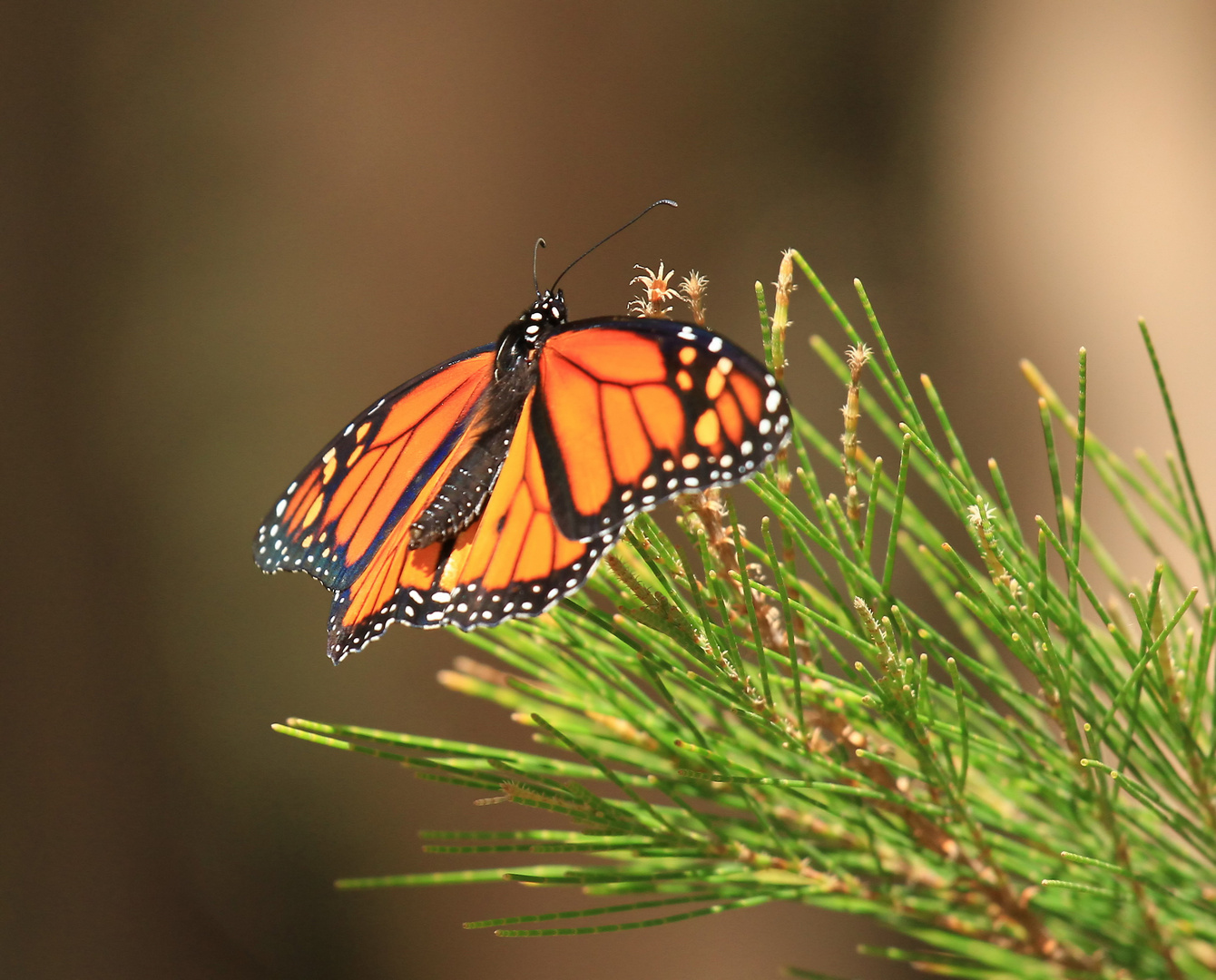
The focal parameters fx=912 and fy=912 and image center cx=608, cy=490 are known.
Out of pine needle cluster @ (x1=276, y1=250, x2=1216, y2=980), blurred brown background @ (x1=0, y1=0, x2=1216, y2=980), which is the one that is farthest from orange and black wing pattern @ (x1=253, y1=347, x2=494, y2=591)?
blurred brown background @ (x1=0, y1=0, x2=1216, y2=980)

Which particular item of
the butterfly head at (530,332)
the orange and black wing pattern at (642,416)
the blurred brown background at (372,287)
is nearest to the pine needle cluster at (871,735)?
the orange and black wing pattern at (642,416)

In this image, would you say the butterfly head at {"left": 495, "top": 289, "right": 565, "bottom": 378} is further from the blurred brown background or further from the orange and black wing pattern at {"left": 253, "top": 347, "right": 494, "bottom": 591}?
the blurred brown background

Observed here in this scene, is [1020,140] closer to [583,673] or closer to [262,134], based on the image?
[262,134]

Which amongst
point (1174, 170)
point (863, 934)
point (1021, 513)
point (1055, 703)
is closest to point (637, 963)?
point (863, 934)

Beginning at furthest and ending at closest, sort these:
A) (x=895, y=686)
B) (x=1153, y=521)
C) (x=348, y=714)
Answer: (x=348, y=714) < (x=1153, y=521) < (x=895, y=686)

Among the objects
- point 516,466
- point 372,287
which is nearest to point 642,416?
point 516,466

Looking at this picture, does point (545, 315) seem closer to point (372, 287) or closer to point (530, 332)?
point (530, 332)
